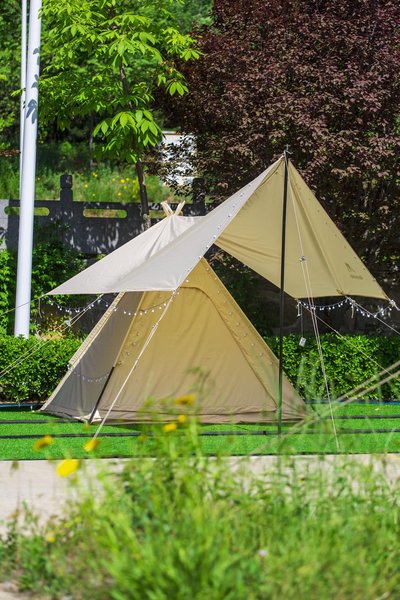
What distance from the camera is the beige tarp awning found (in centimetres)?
1123

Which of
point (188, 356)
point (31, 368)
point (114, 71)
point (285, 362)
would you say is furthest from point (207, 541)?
point (114, 71)

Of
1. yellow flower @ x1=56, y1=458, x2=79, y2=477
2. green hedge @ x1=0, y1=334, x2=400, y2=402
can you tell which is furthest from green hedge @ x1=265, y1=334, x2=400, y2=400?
yellow flower @ x1=56, y1=458, x2=79, y2=477

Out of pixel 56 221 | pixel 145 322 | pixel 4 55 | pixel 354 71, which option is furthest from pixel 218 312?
pixel 4 55

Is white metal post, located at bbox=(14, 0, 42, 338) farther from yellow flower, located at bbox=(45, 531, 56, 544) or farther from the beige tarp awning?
yellow flower, located at bbox=(45, 531, 56, 544)

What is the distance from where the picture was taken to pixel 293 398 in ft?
42.2

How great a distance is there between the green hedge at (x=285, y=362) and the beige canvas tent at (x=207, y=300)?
3.86 ft

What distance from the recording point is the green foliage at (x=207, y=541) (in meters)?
4.06

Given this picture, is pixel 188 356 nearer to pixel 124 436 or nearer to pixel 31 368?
pixel 124 436

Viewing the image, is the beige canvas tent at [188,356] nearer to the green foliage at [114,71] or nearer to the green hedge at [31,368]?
the green hedge at [31,368]

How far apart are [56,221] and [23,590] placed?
1431cm

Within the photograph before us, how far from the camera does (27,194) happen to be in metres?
15.5

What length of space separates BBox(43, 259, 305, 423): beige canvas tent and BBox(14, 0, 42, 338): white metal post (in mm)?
2622

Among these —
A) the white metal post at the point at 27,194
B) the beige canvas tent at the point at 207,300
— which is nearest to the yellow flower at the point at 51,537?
the beige canvas tent at the point at 207,300

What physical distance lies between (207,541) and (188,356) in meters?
8.78
